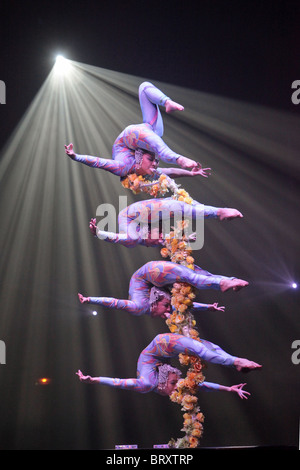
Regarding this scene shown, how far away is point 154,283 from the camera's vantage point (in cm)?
450

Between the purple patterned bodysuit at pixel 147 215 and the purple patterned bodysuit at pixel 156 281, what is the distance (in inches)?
10.3

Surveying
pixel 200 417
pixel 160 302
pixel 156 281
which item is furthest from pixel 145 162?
pixel 200 417

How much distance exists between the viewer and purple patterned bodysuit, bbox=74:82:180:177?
4.48 meters

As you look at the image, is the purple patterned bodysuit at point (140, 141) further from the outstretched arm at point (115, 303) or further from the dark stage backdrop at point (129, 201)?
the outstretched arm at point (115, 303)

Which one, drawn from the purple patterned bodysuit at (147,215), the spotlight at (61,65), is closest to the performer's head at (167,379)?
the purple patterned bodysuit at (147,215)

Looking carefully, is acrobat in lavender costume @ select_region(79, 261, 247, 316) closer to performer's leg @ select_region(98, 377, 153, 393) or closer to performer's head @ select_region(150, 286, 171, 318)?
performer's head @ select_region(150, 286, 171, 318)

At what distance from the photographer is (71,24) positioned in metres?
Answer: 5.16

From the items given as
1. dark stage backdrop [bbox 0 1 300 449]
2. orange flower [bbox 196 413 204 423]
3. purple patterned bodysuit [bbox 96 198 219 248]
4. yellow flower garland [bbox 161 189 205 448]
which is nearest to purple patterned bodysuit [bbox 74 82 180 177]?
purple patterned bodysuit [bbox 96 198 219 248]

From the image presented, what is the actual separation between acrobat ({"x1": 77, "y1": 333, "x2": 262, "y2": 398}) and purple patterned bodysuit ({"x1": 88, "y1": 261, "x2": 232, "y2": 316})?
344 millimetres

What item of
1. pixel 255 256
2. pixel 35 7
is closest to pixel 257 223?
pixel 255 256

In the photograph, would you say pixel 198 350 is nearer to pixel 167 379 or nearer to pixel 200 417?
pixel 167 379

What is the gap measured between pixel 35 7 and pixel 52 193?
1743mm

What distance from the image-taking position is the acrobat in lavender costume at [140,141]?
4.48 meters

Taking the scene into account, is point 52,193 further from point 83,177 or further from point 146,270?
point 146,270
